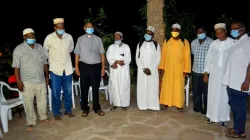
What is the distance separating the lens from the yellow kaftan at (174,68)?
631 centimetres

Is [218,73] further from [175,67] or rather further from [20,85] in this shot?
[20,85]

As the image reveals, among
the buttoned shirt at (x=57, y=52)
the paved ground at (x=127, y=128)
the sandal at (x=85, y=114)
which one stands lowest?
the paved ground at (x=127, y=128)

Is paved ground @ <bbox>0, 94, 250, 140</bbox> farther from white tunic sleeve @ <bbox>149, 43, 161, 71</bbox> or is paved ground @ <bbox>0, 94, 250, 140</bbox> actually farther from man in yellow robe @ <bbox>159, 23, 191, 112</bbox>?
white tunic sleeve @ <bbox>149, 43, 161, 71</bbox>

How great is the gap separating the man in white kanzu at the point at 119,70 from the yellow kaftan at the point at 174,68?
33.2 inches

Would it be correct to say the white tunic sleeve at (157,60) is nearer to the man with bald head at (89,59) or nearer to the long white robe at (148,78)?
the long white robe at (148,78)

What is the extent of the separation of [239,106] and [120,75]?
2763mm

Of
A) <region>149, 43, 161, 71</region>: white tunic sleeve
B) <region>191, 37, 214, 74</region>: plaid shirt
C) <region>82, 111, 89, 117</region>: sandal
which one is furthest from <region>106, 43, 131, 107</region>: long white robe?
<region>191, 37, 214, 74</region>: plaid shirt

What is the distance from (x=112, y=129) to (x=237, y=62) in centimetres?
266

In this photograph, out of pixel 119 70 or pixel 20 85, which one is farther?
pixel 119 70

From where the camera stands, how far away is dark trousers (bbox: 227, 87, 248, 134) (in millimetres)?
4855

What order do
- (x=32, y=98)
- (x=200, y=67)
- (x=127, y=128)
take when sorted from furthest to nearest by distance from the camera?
(x=200, y=67) < (x=32, y=98) < (x=127, y=128)

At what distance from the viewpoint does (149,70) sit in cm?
644

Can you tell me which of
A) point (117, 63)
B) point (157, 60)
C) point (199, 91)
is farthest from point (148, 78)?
point (199, 91)

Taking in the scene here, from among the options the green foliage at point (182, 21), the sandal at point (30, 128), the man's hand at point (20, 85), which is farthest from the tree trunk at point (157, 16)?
the sandal at point (30, 128)
